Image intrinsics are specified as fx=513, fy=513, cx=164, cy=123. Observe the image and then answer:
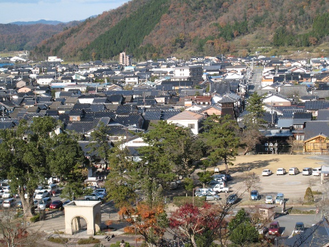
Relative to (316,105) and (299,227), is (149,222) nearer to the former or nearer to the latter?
(299,227)

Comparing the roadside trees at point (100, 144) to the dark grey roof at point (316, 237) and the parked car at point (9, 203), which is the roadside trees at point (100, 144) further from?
the dark grey roof at point (316, 237)

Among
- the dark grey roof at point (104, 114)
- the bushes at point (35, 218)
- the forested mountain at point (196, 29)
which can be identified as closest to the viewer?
the bushes at point (35, 218)

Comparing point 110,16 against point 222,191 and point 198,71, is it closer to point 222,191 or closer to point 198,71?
point 198,71

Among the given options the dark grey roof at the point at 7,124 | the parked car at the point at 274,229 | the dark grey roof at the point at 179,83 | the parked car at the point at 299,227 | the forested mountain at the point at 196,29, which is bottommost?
the parked car at the point at 274,229

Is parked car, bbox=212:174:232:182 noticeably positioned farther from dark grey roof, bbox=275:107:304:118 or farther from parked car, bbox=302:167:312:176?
dark grey roof, bbox=275:107:304:118

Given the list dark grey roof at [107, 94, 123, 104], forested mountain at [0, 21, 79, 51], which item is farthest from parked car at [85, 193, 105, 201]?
forested mountain at [0, 21, 79, 51]

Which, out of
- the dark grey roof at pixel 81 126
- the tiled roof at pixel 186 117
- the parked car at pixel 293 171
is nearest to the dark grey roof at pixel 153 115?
the tiled roof at pixel 186 117

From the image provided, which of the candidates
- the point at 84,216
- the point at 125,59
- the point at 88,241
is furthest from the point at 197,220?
the point at 125,59
